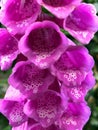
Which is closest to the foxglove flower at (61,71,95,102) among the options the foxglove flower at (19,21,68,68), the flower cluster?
the flower cluster

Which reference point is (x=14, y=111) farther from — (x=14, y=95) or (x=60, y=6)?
(x=60, y=6)

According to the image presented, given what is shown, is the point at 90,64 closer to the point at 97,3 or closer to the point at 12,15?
the point at 12,15

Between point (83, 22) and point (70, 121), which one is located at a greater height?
point (83, 22)

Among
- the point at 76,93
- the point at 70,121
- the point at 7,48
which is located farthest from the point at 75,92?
the point at 7,48

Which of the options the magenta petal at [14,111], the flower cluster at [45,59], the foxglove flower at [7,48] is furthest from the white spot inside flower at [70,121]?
the foxglove flower at [7,48]

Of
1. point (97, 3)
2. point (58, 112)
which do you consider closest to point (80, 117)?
point (58, 112)
